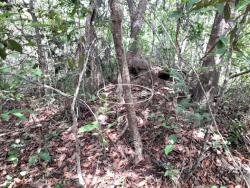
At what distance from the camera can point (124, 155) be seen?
2.64 m

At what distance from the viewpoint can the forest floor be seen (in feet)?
8.09

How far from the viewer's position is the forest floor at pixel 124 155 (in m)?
2.46

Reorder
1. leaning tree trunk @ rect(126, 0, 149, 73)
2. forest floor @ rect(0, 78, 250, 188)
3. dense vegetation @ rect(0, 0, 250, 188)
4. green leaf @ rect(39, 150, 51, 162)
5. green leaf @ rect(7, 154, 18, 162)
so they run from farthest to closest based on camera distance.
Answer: leaning tree trunk @ rect(126, 0, 149, 73)
green leaf @ rect(7, 154, 18, 162)
green leaf @ rect(39, 150, 51, 162)
forest floor @ rect(0, 78, 250, 188)
dense vegetation @ rect(0, 0, 250, 188)

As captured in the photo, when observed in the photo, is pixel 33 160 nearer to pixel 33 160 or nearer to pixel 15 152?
pixel 33 160

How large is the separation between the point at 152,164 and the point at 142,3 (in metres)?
2.19

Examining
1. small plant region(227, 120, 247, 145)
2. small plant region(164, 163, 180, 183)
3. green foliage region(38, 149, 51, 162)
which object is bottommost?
green foliage region(38, 149, 51, 162)

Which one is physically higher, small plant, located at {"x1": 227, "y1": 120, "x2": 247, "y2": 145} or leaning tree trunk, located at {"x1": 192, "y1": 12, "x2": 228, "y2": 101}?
leaning tree trunk, located at {"x1": 192, "y1": 12, "x2": 228, "y2": 101}

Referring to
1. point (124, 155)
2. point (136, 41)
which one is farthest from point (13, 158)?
point (136, 41)

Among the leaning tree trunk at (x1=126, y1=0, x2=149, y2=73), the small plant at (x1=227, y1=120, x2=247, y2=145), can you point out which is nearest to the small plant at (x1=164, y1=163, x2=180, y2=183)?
the small plant at (x1=227, y1=120, x2=247, y2=145)

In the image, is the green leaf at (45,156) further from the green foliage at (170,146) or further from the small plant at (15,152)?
the green foliage at (170,146)

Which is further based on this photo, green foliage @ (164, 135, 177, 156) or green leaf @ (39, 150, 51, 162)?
green leaf @ (39, 150, 51, 162)

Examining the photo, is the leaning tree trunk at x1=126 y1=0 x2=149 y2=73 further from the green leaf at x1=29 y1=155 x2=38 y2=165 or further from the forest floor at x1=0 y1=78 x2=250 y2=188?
the green leaf at x1=29 y1=155 x2=38 y2=165

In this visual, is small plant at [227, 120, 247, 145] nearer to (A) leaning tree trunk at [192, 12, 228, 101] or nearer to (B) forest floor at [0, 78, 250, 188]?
(B) forest floor at [0, 78, 250, 188]

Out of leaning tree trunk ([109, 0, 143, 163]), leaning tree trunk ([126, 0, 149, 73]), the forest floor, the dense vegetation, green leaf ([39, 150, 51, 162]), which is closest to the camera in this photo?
leaning tree trunk ([109, 0, 143, 163])
